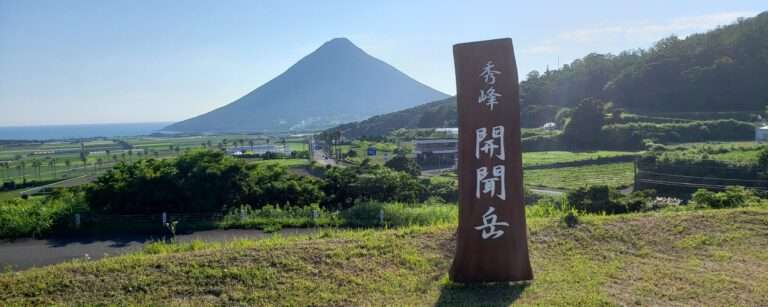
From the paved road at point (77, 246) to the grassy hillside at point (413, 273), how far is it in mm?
2164

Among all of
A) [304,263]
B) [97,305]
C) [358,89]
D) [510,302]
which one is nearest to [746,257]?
[510,302]

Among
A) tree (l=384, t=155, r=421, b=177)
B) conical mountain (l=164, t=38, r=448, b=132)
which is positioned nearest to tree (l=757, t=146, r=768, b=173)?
tree (l=384, t=155, r=421, b=177)

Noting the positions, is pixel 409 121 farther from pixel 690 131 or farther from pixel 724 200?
pixel 724 200

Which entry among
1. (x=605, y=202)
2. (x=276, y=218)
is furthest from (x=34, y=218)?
(x=605, y=202)

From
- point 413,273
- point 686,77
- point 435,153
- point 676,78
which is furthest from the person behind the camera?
point 676,78

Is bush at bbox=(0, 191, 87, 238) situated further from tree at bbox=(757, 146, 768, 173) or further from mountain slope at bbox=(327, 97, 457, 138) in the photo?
mountain slope at bbox=(327, 97, 457, 138)

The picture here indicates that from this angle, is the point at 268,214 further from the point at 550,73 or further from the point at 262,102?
the point at 262,102

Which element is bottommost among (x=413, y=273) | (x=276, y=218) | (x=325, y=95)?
(x=276, y=218)

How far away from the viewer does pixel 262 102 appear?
593 feet

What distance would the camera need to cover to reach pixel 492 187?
4.41 metres

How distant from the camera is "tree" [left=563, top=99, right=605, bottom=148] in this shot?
34.3 metres

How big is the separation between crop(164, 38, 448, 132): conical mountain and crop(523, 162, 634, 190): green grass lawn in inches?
5226

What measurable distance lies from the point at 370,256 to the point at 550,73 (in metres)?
61.3

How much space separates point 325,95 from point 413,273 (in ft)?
575
